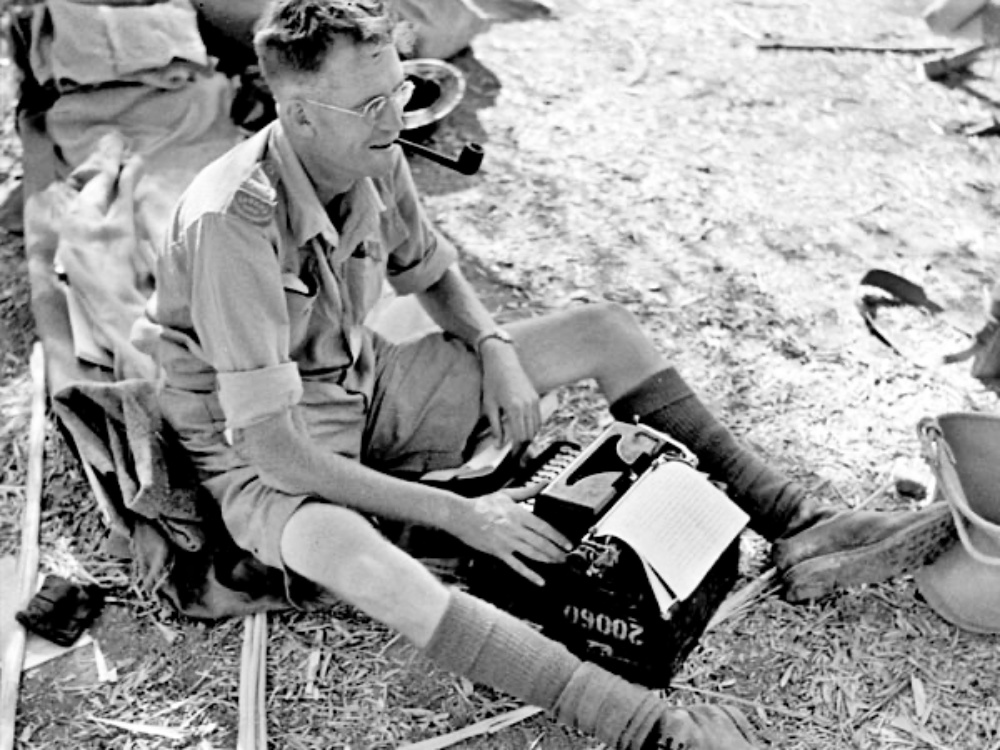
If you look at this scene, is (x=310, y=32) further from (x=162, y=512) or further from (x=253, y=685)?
(x=253, y=685)

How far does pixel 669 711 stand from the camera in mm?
2406

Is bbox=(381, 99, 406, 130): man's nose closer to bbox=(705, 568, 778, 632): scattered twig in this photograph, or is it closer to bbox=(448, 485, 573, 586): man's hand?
bbox=(448, 485, 573, 586): man's hand

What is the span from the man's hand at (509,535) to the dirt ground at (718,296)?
0.33 m

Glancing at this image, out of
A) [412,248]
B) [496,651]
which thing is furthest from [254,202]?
[496,651]

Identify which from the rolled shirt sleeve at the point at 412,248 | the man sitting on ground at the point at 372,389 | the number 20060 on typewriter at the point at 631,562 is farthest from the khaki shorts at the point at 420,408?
the number 20060 on typewriter at the point at 631,562

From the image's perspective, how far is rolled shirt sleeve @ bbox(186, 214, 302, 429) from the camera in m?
2.34

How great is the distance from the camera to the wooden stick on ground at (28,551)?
8.57 ft

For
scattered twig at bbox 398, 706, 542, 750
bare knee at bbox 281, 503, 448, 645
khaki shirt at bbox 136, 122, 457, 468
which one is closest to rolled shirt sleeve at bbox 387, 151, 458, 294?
khaki shirt at bbox 136, 122, 457, 468

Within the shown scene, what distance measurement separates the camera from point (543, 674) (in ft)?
7.89

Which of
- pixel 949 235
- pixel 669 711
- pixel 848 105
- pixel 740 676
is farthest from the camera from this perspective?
pixel 848 105

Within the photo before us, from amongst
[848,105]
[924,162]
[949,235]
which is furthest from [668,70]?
[949,235]

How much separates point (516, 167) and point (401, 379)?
1758mm

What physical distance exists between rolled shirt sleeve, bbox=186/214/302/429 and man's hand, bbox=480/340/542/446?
552 millimetres

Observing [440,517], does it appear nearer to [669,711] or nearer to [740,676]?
[669,711]
